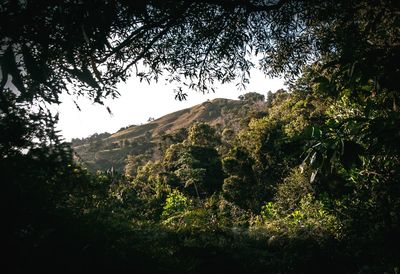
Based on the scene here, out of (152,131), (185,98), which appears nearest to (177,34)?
(185,98)

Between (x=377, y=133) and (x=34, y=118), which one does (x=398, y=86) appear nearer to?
(x=377, y=133)

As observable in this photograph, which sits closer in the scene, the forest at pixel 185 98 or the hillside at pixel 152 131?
the forest at pixel 185 98

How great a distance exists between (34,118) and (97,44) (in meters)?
1.24

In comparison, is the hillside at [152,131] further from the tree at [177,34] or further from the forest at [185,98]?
the tree at [177,34]

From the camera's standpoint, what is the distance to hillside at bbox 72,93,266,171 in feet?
275

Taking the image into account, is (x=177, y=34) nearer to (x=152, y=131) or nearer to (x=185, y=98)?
(x=185, y=98)

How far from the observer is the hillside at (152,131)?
83.7 metres

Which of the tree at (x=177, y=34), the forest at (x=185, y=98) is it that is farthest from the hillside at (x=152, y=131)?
the tree at (x=177, y=34)

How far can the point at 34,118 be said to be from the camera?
3629mm

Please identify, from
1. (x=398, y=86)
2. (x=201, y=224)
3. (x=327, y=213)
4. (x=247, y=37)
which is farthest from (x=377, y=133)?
(x=327, y=213)

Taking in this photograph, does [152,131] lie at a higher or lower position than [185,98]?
higher

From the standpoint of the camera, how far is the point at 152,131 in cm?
13788

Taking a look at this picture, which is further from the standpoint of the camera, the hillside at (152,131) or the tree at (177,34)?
the hillside at (152,131)

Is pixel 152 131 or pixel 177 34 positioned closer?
pixel 177 34
